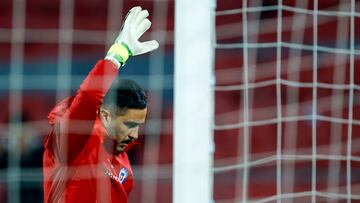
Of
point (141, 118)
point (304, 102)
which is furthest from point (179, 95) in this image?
point (304, 102)

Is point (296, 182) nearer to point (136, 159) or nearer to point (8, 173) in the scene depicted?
point (136, 159)

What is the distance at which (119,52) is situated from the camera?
2.12m

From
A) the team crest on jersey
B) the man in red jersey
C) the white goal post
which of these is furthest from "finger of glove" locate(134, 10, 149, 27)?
the team crest on jersey

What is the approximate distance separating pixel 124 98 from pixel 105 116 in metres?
0.07

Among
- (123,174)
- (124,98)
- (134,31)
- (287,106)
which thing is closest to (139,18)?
A: (134,31)

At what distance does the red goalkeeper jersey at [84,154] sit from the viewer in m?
1.96

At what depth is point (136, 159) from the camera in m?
3.72

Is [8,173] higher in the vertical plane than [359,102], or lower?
lower

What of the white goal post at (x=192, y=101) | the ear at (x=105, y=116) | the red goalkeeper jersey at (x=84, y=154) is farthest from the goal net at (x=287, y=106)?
the white goal post at (x=192, y=101)

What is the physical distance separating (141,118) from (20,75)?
4.50 feet

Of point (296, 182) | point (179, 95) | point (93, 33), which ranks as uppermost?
point (93, 33)

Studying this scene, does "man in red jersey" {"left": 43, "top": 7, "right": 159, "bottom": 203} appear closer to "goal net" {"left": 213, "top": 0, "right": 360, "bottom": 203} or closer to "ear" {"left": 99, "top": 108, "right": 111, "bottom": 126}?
"ear" {"left": 99, "top": 108, "right": 111, "bottom": 126}

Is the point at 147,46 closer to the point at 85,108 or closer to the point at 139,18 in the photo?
the point at 139,18

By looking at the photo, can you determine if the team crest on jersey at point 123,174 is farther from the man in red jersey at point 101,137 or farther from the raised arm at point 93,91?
the raised arm at point 93,91
